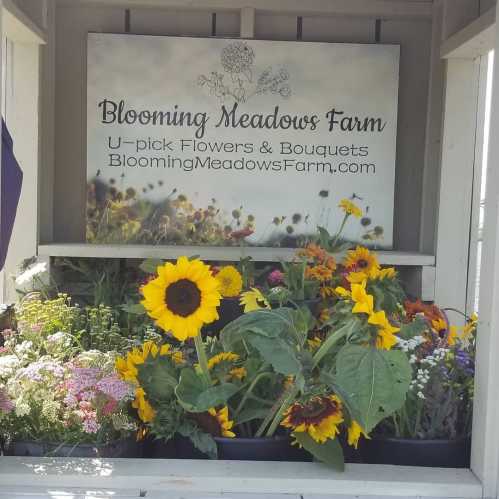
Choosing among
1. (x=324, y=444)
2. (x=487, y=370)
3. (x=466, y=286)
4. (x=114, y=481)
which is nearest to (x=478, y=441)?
(x=487, y=370)

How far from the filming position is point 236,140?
4191 millimetres

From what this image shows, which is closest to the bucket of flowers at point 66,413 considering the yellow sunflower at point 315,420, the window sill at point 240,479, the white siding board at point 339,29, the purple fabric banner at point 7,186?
the window sill at point 240,479

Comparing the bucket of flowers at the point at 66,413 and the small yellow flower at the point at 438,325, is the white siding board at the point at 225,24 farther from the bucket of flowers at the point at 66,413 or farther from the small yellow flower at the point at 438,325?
the bucket of flowers at the point at 66,413

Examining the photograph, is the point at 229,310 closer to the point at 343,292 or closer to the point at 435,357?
the point at 435,357

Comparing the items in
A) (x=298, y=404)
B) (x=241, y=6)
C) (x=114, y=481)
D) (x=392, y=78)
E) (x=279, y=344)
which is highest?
(x=241, y=6)

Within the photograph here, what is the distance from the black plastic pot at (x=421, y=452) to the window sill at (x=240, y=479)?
3.5 inches

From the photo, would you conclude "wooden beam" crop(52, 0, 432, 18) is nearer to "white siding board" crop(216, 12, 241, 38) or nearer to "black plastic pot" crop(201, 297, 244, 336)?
"white siding board" crop(216, 12, 241, 38)

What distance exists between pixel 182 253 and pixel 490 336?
2275 mm

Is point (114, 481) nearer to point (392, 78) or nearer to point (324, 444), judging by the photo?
point (324, 444)

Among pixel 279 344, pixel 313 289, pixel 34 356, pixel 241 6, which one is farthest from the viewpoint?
pixel 241 6

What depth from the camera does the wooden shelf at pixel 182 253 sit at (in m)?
3.99

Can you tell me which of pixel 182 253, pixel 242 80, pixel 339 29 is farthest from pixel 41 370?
pixel 339 29

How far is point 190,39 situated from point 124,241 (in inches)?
44.5

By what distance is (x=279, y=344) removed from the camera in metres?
1.83
